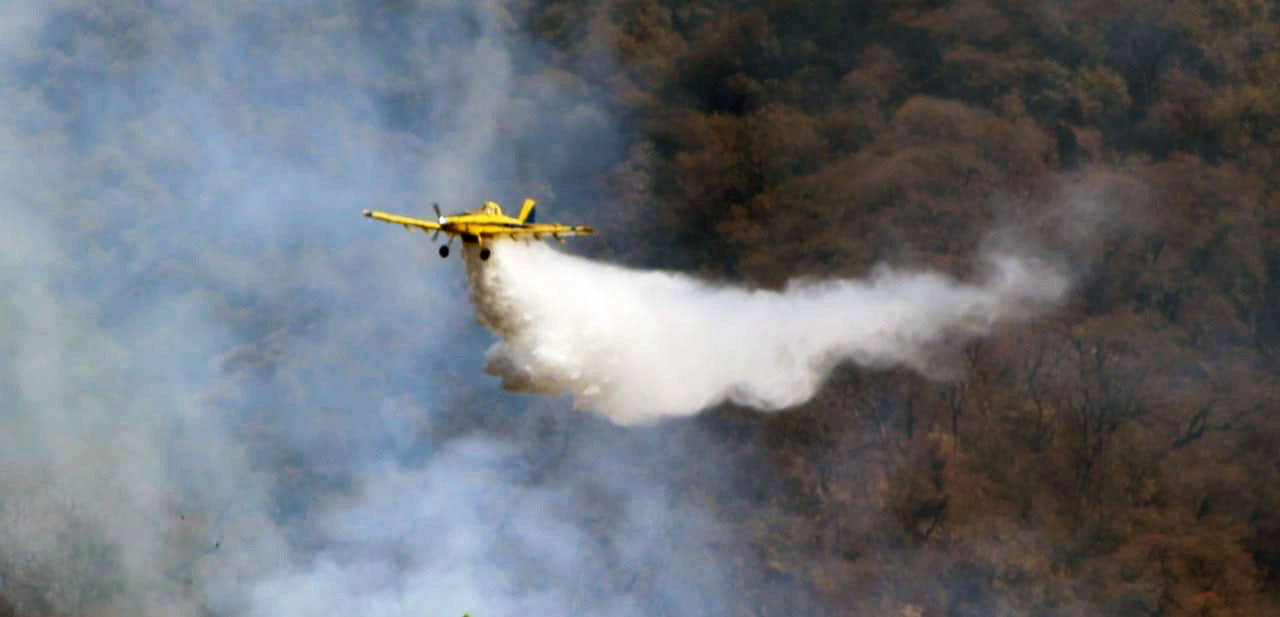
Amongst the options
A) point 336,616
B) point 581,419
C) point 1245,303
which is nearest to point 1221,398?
point 1245,303

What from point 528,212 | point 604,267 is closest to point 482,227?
point 528,212

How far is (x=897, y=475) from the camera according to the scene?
79312 millimetres

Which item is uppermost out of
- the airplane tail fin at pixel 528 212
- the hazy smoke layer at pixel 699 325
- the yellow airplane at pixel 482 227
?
the airplane tail fin at pixel 528 212

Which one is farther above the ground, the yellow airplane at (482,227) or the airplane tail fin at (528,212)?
the airplane tail fin at (528,212)

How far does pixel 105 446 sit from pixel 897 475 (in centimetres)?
2647

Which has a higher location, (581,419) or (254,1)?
(254,1)

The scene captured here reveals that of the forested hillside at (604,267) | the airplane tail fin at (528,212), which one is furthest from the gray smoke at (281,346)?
the airplane tail fin at (528,212)

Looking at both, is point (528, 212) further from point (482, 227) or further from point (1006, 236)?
point (1006, 236)

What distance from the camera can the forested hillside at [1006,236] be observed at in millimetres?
78438

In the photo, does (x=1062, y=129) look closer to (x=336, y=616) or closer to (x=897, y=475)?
(x=897, y=475)

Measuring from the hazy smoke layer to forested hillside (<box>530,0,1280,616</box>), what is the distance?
1.59m

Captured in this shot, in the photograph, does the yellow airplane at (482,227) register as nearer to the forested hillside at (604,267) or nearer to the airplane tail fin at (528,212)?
the airplane tail fin at (528,212)

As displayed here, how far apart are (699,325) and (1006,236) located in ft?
49.4

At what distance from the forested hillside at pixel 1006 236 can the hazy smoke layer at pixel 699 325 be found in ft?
5.20
